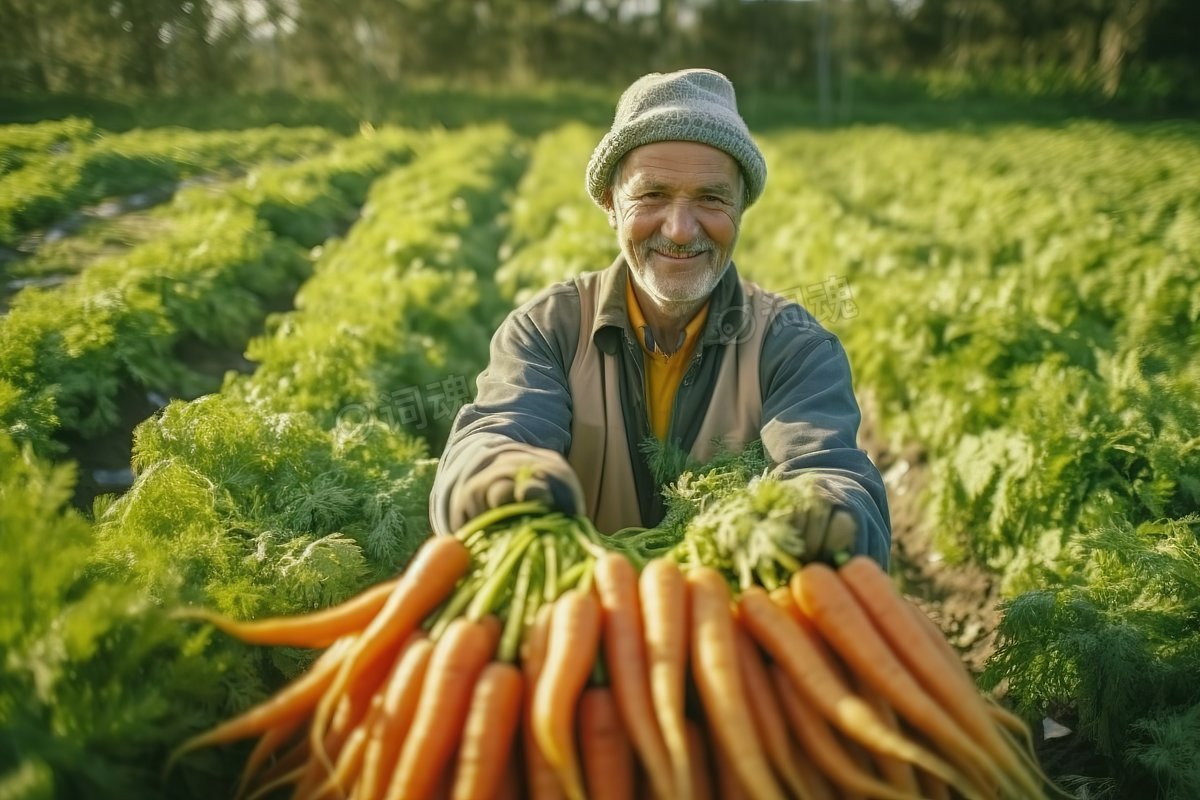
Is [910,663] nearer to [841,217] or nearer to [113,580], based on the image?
[113,580]

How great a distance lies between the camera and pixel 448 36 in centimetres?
5019

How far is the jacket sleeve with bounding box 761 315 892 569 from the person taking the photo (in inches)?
95.5

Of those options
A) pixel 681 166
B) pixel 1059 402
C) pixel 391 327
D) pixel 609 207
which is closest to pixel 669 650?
pixel 681 166

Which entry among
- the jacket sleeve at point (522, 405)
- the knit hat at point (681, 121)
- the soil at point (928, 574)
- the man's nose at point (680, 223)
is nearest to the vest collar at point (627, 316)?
the jacket sleeve at point (522, 405)

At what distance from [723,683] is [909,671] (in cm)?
50

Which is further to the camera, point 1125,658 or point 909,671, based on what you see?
point 1125,658

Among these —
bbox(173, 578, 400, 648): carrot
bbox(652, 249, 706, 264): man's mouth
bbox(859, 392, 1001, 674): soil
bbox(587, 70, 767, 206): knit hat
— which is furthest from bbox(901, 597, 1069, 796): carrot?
bbox(587, 70, 767, 206): knit hat

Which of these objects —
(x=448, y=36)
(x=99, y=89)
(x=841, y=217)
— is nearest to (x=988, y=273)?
(x=841, y=217)

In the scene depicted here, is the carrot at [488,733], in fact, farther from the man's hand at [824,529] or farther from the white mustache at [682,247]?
the white mustache at [682,247]

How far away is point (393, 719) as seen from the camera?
1.97 m

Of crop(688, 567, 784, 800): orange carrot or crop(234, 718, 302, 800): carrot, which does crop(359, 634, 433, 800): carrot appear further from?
crop(688, 567, 784, 800): orange carrot

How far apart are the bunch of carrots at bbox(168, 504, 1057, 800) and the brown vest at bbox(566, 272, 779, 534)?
1.01 m

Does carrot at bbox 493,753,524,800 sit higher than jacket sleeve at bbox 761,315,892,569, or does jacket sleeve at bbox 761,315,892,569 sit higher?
jacket sleeve at bbox 761,315,892,569

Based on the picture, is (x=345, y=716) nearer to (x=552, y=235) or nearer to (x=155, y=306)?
(x=155, y=306)
